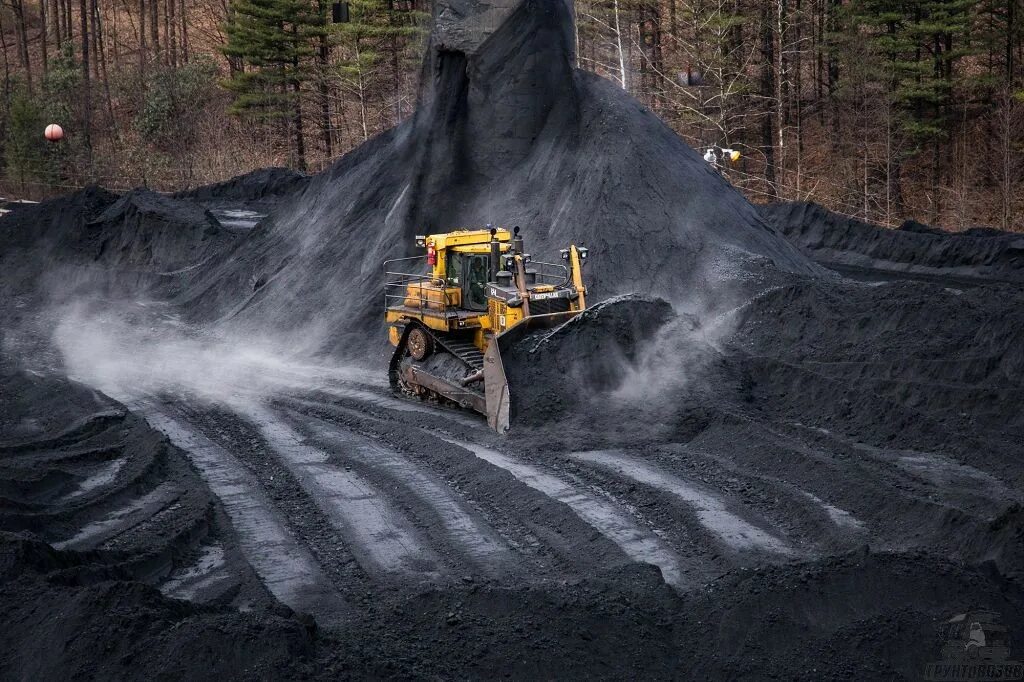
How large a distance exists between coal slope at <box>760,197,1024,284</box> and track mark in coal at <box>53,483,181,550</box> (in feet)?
64.9

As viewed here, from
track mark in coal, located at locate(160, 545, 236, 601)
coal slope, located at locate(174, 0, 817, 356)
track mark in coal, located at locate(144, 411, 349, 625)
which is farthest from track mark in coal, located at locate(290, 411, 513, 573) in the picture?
coal slope, located at locate(174, 0, 817, 356)

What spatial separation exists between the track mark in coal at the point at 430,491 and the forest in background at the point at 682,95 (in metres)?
17.5

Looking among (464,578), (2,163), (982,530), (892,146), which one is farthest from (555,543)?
(2,163)

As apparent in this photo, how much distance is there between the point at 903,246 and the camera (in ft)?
95.6

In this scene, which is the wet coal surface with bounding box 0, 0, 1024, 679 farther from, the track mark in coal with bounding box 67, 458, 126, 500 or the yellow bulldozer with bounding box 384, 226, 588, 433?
the yellow bulldozer with bounding box 384, 226, 588, 433

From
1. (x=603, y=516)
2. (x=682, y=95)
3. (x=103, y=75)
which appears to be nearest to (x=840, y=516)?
(x=603, y=516)

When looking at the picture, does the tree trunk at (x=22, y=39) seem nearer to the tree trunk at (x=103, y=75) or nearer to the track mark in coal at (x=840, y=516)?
the tree trunk at (x=103, y=75)

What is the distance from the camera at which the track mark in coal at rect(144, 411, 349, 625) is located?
10.8 metres

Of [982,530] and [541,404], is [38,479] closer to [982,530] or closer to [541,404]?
[541,404]

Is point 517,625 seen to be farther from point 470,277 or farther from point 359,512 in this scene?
point 470,277

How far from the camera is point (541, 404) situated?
16578 millimetres

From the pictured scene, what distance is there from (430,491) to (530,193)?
443 inches

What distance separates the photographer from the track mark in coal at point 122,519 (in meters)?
12.4

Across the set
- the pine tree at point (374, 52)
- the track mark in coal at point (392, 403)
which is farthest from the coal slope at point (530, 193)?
the pine tree at point (374, 52)
